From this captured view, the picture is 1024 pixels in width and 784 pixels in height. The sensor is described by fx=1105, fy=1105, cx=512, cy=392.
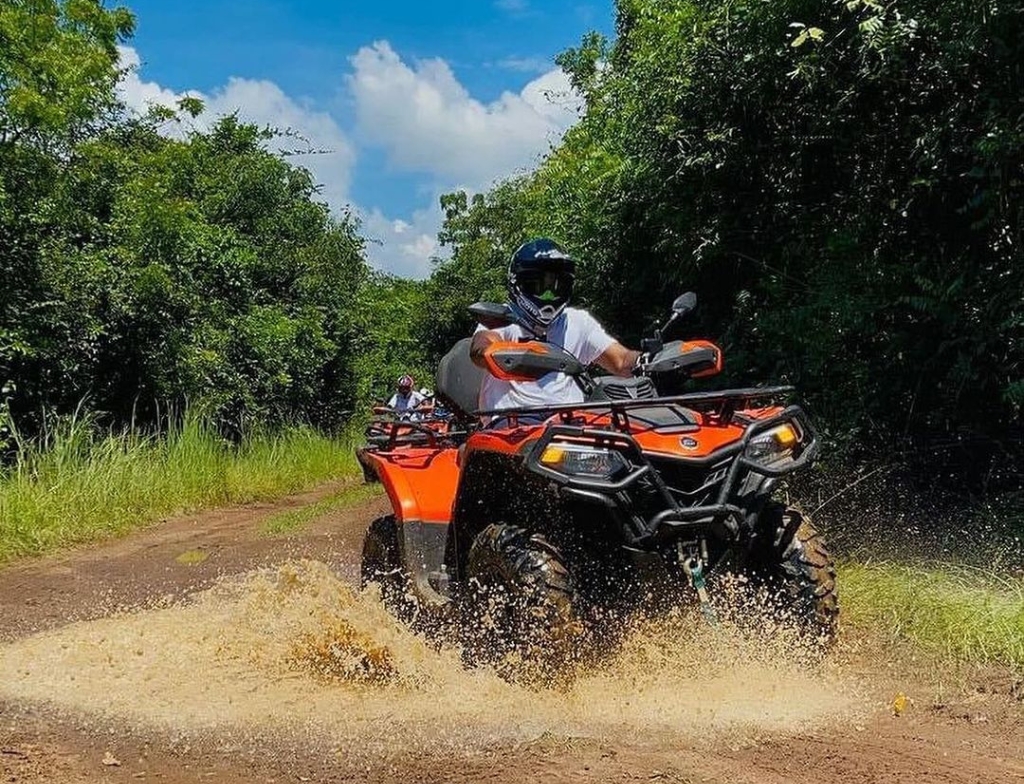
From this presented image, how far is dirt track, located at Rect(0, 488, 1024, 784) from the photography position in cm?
343

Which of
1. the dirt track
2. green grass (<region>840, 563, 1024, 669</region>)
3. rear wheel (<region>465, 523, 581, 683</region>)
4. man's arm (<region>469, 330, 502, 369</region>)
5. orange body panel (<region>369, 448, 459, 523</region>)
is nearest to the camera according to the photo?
the dirt track

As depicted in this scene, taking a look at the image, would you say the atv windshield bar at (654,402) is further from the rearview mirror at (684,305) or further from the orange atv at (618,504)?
the rearview mirror at (684,305)

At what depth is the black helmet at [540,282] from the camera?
471 cm

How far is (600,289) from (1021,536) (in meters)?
6.19

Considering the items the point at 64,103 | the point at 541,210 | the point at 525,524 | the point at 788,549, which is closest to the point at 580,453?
the point at 525,524

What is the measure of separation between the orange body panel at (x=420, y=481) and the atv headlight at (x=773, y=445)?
1348 mm

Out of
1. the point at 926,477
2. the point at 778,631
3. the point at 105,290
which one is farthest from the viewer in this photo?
the point at 105,290

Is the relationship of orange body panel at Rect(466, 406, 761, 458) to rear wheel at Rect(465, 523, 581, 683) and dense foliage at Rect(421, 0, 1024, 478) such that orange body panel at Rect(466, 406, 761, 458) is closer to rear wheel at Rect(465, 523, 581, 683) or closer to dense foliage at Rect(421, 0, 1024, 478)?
rear wheel at Rect(465, 523, 581, 683)

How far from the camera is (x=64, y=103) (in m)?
11.1

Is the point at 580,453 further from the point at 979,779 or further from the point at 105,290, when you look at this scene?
the point at 105,290

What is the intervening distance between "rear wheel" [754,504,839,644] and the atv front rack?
414mm

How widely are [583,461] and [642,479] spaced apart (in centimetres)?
22

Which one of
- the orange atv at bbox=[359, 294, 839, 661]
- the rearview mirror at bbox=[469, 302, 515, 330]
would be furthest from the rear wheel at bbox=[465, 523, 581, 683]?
the rearview mirror at bbox=[469, 302, 515, 330]

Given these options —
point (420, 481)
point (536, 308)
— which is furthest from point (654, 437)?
point (420, 481)
